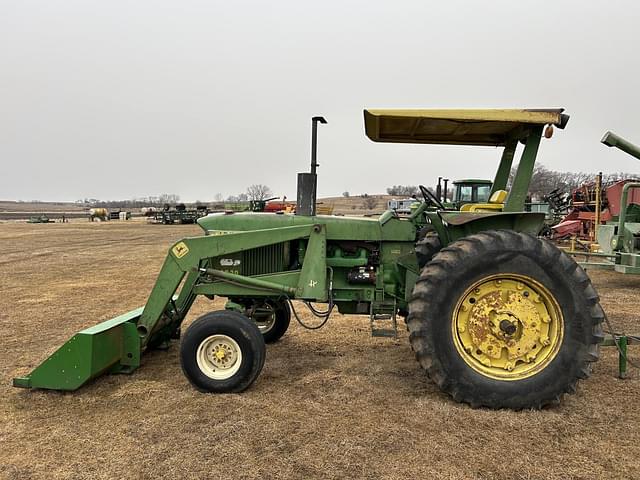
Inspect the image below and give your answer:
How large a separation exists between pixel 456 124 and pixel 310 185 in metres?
1.44

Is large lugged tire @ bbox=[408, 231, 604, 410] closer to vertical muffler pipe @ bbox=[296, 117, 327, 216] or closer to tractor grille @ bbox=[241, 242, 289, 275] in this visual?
vertical muffler pipe @ bbox=[296, 117, 327, 216]

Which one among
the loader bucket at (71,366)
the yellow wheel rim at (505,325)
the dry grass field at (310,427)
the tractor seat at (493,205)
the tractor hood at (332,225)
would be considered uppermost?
the tractor seat at (493,205)

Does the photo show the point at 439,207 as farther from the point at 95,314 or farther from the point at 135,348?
the point at 95,314

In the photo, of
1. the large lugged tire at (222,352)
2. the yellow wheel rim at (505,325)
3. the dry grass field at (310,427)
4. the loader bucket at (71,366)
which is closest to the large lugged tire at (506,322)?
the yellow wheel rim at (505,325)

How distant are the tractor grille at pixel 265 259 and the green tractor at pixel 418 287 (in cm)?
1

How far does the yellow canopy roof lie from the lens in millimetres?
3654

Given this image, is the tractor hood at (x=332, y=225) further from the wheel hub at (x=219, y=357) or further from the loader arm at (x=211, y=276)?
the wheel hub at (x=219, y=357)

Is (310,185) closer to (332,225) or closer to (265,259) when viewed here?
(332,225)

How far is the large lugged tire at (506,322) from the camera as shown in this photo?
349 centimetres

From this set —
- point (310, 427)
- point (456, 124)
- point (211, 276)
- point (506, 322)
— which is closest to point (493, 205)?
point (456, 124)

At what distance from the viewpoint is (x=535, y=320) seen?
3.66 metres

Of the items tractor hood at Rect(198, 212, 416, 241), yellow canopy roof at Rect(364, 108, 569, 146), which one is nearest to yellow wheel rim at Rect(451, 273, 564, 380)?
tractor hood at Rect(198, 212, 416, 241)

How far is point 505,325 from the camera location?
3619 millimetres

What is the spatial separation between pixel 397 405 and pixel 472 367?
0.65 metres
